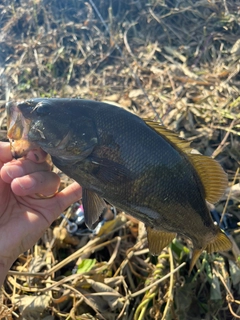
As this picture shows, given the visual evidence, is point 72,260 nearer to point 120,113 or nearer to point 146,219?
point 146,219

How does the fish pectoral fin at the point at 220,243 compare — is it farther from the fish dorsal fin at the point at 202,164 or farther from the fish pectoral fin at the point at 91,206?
the fish pectoral fin at the point at 91,206

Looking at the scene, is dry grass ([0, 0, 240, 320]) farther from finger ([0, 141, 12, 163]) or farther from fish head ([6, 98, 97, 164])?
fish head ([6, 98, 97, 164])

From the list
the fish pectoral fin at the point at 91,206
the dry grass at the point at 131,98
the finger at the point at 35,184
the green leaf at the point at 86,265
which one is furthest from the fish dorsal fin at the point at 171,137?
the green leaf at the point at 86,265

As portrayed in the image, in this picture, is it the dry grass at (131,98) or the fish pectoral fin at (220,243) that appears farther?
the dry grass at (131,98)

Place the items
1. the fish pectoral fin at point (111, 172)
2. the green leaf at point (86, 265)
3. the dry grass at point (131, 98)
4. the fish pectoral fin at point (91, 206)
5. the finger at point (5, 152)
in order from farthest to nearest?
1. the green leaf at point (86, 265)
2. the dry grass at point (131, 98)
3. the finger at point (5, 152)
4. the fish pectoral fin at point (91, 206)
5. the fish pectoral fin at point (111, 172)

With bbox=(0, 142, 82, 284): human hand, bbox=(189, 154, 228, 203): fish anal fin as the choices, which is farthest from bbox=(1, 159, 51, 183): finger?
bbox=(189, 154, 228, 203): fish anal fin

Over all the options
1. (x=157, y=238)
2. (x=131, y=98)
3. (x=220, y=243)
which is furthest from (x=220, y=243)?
(x=131, y=98)

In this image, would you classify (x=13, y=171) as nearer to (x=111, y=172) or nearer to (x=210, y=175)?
(x=111, y=172)
